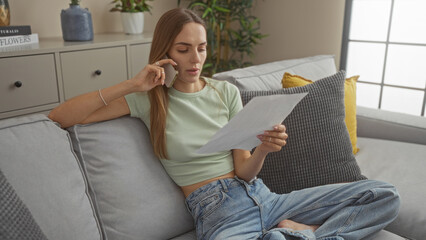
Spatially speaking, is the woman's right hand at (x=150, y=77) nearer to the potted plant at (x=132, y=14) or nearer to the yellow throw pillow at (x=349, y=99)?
the yellow throw pillow at (x=349, y=99)

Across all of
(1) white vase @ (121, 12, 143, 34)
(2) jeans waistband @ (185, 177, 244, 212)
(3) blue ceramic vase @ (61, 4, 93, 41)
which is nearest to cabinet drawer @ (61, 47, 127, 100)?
(3) blue ceramic vase @ (61, 4, 93, 41)

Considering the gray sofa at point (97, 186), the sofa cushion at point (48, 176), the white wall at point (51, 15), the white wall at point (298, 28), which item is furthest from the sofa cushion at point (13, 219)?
the white wall at point (298, 28)

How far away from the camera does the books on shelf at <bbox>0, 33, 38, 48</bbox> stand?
205 cm

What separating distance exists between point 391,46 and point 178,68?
7.49 ft

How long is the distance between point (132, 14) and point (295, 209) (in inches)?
77.7

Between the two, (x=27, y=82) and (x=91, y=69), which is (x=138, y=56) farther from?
(x=27, y=82)

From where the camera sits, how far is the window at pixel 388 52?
9.55ft

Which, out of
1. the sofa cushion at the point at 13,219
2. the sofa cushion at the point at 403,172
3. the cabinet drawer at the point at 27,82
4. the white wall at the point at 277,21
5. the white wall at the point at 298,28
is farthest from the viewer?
the white wall at the point at 298,28

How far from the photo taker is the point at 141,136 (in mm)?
1354

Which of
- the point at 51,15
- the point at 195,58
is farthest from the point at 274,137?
the point at 51,15

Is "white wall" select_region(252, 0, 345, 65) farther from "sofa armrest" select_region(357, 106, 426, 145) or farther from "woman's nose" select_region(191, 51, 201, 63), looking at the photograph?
"woman's nose" select_region(191, 51, 201, 63)

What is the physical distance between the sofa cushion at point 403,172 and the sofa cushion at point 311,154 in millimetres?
206

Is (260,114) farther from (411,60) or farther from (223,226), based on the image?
(411,60)

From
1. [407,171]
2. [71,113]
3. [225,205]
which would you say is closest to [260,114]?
[225,205]
